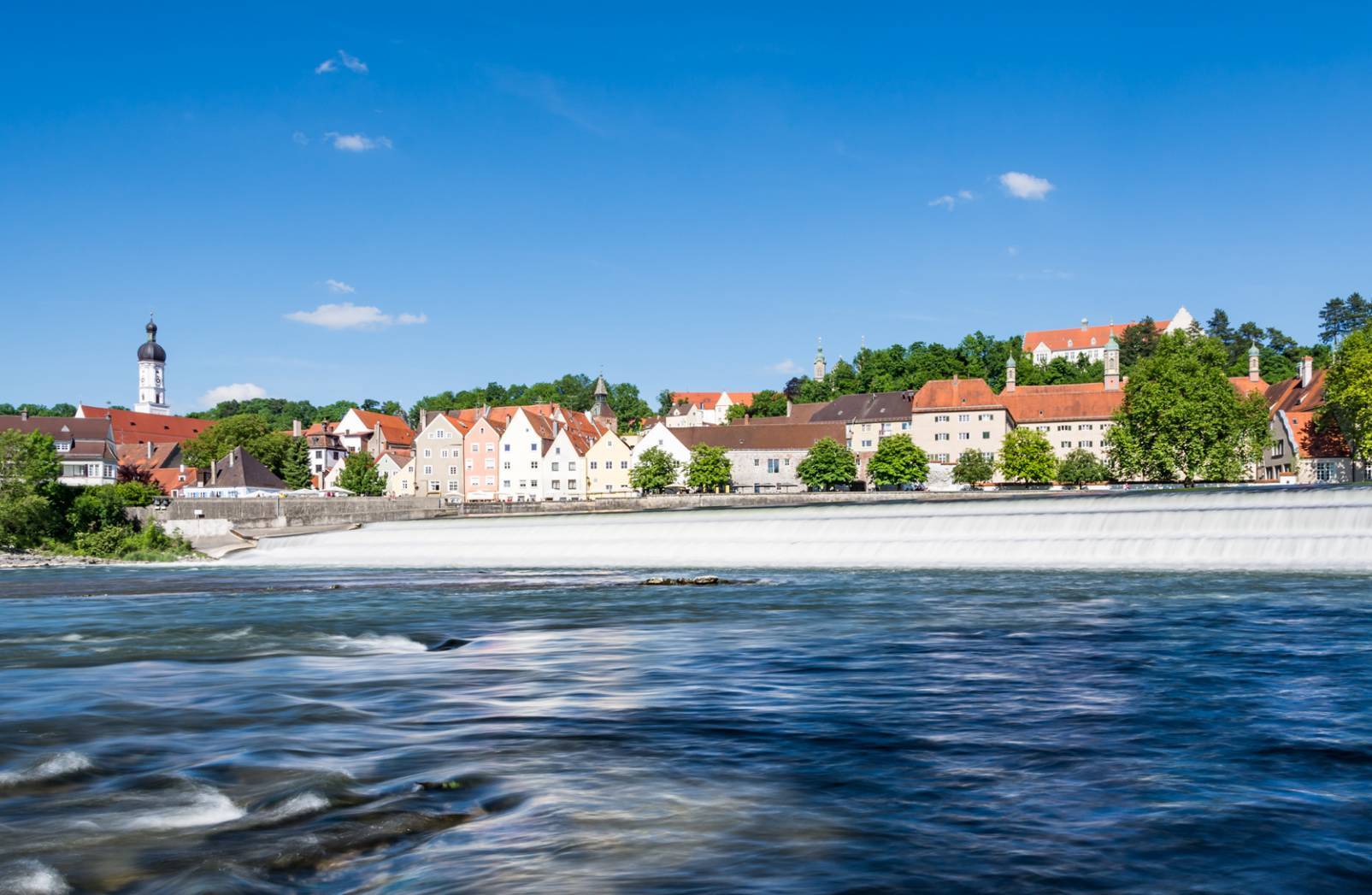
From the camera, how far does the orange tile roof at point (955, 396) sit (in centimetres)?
10294

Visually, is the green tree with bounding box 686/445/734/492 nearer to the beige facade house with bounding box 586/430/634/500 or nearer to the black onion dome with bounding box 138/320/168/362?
the beige facade house with bounding box 586/430/634/500

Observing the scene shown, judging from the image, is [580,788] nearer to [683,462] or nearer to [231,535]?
[231,535]

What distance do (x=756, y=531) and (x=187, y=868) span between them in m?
35.7

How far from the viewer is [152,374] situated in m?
156

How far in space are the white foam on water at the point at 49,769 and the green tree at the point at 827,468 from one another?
8256 cm

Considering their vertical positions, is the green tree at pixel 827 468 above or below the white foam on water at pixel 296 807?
above

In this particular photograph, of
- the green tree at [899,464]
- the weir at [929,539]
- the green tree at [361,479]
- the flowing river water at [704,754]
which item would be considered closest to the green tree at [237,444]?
the green tree at [361,479]

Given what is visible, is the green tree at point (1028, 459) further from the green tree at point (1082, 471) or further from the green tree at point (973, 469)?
the green tree at point (973, 469)

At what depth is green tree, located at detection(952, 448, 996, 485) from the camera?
94.0 metres

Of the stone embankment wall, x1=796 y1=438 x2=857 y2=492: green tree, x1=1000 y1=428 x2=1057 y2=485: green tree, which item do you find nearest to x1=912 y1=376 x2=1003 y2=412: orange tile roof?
x1=1000 y1=428 x2=1057 y2=485: green tree

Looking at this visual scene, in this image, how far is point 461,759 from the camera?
9828mm

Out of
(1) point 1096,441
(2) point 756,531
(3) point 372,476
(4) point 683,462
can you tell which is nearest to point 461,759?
(2) point 756,531

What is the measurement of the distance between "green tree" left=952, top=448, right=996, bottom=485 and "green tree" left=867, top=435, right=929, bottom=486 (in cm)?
494

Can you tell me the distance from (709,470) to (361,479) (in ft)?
108
